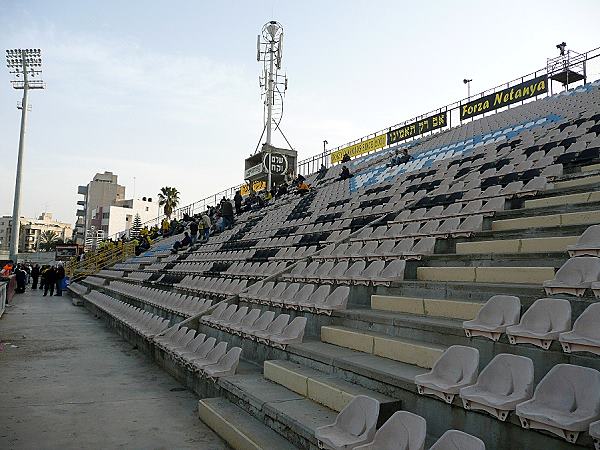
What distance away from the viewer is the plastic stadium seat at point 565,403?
6.73 feet

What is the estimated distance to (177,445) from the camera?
401cm

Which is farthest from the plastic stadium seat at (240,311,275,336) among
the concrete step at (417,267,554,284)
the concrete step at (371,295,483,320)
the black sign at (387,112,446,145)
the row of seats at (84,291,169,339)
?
the black sign at (387,112,446,145)

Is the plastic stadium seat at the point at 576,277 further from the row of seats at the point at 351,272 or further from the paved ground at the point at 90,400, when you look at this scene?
the paved ground at the point at 90,400

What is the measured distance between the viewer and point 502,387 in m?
2.54

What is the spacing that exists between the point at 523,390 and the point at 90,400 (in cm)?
465

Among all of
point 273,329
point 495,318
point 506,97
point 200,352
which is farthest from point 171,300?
point 506,97

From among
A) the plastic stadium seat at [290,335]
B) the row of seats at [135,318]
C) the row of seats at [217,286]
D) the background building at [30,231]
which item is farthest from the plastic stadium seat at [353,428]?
the background building at [30,231]

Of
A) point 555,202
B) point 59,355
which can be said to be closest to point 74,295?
point 59,355

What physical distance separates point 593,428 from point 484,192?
5.68 metres

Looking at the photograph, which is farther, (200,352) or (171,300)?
(171,300)

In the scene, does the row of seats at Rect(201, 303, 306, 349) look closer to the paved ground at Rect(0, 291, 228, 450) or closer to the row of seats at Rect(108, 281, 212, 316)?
the row of seats at Rect(108, 281, 212, 316)

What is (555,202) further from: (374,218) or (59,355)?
(59,355)

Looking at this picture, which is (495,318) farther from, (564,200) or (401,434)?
(564,200)

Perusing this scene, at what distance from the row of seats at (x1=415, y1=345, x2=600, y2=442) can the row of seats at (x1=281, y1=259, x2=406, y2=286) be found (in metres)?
2.27
